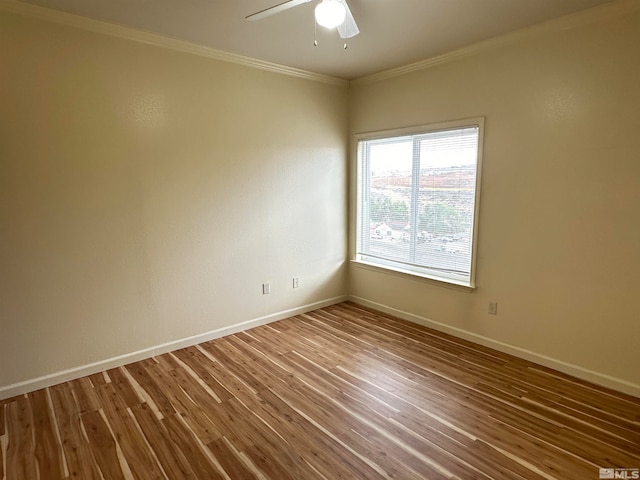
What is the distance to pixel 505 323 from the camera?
3.25 m

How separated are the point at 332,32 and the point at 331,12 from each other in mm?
1089

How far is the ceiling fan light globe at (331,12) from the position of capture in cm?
188

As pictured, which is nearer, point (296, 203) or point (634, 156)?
point (634, 156)

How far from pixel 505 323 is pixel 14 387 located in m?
3.85

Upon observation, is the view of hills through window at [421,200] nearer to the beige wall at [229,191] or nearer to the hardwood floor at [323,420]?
the beige wall at [229,191]

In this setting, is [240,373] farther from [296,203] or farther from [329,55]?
[329,55]

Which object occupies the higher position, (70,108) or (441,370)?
(70,108)

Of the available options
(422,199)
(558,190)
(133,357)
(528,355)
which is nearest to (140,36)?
(133,357)

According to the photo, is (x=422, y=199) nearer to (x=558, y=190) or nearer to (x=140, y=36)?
(x=558, y=190)

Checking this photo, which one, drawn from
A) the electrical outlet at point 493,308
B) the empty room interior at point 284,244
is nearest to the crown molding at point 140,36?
the empty room interior at point 284,244

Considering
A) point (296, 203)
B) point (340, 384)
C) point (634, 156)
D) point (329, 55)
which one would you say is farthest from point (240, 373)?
point (634, 156)

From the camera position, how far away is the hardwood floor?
1.97 m

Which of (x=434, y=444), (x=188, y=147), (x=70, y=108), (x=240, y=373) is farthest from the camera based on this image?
(x=188, y=147)

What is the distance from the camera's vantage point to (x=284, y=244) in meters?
4.03
